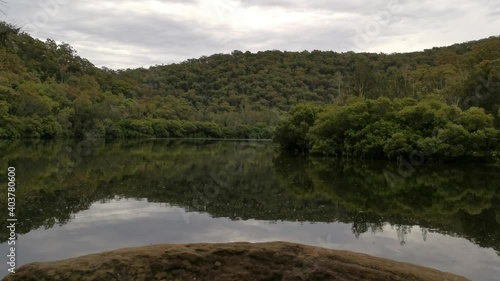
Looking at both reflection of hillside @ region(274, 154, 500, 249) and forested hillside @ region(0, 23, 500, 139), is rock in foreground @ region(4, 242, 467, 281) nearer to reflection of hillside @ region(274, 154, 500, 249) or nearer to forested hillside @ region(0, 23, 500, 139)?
forested hillside @ region(0, 23, 500, 139)

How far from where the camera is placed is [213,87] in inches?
6368

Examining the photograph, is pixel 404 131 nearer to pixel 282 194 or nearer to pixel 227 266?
pixel 282 194

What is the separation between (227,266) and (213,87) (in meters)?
158

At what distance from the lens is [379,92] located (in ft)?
227

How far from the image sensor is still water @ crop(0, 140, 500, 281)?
40.8ft

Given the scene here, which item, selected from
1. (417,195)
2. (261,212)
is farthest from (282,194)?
(417,195)

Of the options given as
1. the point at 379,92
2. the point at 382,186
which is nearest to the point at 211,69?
the point at 379,92

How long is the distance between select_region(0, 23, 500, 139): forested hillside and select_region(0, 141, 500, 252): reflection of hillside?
38.9 ft

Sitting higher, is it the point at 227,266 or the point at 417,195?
the point at 227,266

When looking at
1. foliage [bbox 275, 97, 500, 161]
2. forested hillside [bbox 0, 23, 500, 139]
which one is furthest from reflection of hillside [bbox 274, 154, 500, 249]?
forested hillside [bbox 0, 23, 500, 139]

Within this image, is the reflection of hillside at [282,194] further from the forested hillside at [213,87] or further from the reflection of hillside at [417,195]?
the forested hillside at [213,87]

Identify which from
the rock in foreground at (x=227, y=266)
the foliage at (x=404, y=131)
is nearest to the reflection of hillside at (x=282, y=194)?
the foliage at (x=404, y=131)

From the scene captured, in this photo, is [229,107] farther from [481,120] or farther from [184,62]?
[481,120]

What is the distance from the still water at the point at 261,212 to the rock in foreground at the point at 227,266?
216 inches
